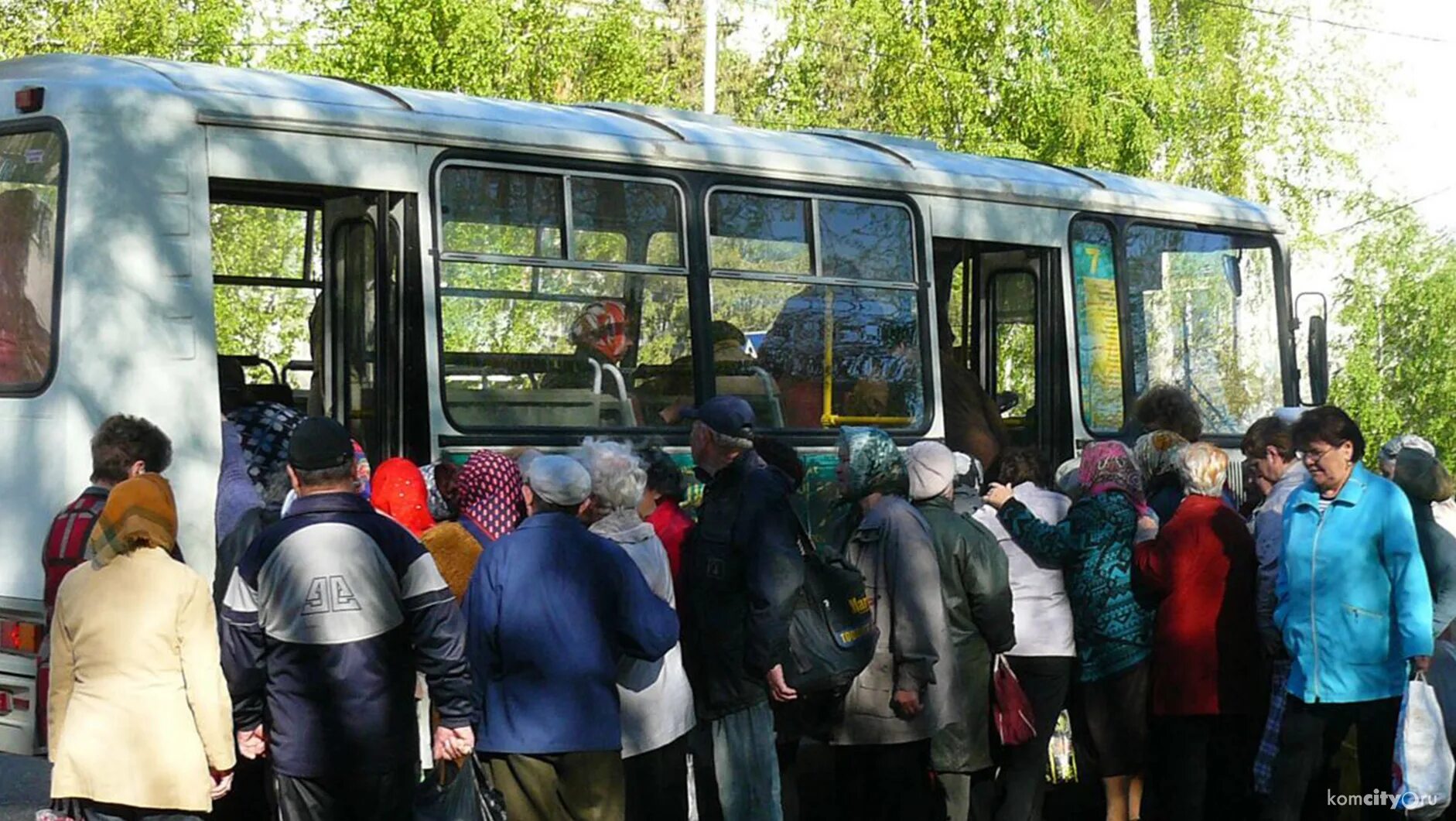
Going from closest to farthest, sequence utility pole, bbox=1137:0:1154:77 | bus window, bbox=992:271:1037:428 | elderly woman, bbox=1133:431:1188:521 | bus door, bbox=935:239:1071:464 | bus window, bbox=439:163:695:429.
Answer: bus window, bbox=439:163:695:429
elderly woman, bbox=1133:431:1188:521
bus door, bbox=935:239:1071:464
bus window, bbox=992:271:1037:428
utility pole, bbox=1137:0:1154:77

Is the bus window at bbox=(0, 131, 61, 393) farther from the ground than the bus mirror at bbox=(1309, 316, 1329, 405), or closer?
farther from the ground

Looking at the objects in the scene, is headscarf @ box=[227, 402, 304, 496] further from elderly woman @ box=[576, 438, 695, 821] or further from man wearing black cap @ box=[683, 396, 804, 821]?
man wearing black cap @ box=[683, 396, 804, 821]

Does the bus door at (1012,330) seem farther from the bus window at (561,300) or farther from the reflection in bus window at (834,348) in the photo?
the bus window at (561,300)

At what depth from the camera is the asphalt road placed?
9.71 meters

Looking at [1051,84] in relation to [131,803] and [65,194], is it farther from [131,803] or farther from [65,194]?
[131,803]

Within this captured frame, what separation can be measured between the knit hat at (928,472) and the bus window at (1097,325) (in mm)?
4323

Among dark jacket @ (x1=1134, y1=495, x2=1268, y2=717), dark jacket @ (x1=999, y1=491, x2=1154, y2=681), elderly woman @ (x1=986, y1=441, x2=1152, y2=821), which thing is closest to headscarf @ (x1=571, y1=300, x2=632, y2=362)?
elderly woman @ (x1=986, y1=441, x2=1152, y2=821)

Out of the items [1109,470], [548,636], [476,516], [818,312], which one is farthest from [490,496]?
[818,312]

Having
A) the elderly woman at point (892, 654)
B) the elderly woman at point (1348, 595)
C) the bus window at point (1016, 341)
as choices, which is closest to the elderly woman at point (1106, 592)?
the elderly woman at point (1348, 595)

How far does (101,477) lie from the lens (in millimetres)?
7332

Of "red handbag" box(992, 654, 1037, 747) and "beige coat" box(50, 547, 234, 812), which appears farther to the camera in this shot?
"red handbag" box(992, 654, 1037, 747)

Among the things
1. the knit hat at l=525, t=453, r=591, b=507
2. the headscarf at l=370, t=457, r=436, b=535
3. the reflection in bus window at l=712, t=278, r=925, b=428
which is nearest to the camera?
the knit hat at l=525, t=453, r=591, b=507

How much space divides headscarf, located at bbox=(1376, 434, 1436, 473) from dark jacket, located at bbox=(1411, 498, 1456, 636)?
33 cm

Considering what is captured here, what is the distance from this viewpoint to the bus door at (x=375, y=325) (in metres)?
9.04
